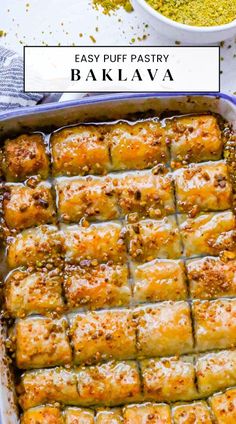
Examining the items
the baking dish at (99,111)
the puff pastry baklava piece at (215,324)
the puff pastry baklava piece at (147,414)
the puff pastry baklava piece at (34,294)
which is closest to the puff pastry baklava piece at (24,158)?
the baking dish at (99,111)

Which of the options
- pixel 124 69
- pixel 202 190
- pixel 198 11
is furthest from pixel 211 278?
pixel 198 11

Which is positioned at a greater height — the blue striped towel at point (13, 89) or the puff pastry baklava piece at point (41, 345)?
the blue striped towel at point (13, 89)

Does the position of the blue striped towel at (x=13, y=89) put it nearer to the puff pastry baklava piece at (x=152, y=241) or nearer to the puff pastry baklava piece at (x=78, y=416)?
the puff pastry baklava piece at (x=152, y=241)

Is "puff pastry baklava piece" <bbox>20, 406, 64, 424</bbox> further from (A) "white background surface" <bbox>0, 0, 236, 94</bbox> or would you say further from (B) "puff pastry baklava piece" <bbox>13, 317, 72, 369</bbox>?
(A) "white background surface" <bbox>0, 0, 236, 94</bbox>

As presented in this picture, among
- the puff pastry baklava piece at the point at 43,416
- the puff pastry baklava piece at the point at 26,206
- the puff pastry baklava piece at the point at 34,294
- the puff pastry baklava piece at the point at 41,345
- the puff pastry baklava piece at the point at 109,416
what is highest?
the puff pastry baklava piece at the point at 26,206

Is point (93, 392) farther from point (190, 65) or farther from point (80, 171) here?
point (190, 65)

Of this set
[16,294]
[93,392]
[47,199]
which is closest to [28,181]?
[47,199]

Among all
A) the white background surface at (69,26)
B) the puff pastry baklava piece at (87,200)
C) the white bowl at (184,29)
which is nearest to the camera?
the puff pastry baklava piece at (87,200)

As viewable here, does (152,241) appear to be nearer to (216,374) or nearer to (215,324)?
(215,324)
